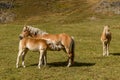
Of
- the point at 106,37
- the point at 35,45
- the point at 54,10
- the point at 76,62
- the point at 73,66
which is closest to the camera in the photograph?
the point at 35,45

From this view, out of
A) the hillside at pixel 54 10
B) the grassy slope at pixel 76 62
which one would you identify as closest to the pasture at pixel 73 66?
the grassy slope at pixel 76 62

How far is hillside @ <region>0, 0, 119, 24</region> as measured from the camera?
80.0 metres

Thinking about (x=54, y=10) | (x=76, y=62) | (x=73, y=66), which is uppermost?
(x=54, y=10)

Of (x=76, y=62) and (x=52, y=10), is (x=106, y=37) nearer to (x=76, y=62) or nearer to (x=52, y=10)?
(x=76, y=62)

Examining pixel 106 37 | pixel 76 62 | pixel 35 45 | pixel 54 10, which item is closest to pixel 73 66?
pixel 76 62

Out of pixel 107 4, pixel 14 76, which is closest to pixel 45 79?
pixel 14 76

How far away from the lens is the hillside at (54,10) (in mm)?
80000

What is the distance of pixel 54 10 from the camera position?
95688 mm

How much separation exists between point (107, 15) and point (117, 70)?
58.3 m

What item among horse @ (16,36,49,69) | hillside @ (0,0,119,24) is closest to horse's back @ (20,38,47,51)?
horse @ (16,36,49,69)

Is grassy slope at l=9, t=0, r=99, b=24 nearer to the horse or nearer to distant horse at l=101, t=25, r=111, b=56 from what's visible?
distant horse at l=101, t=25, r=111, b=56

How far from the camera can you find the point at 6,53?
2850cm

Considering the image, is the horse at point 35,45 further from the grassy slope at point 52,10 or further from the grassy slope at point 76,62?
the grassy slope at point 52,10

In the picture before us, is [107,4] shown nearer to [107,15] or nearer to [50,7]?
[107,15]
